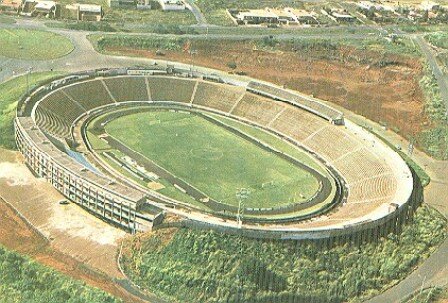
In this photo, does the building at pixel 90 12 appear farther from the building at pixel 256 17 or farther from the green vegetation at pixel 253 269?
the green vegetation at pixel 253 269

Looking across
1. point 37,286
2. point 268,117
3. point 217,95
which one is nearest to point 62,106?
point 217,95

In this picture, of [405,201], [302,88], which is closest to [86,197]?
[405,201]

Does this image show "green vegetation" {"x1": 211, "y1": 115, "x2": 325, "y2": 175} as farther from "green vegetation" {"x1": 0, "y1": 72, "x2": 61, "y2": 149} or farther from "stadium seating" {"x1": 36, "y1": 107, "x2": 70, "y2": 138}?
"green vegetation" {"x1": 0, "y1": 72, "x2": 61, "y2": 149}

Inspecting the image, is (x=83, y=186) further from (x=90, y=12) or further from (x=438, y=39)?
(x=438, y=39)

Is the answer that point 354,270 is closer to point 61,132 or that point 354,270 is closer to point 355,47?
point 61,132

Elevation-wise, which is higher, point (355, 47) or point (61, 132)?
point (355, 47)

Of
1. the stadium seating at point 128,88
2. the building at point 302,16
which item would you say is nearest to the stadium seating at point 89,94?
the stadium seating at point 128,88
